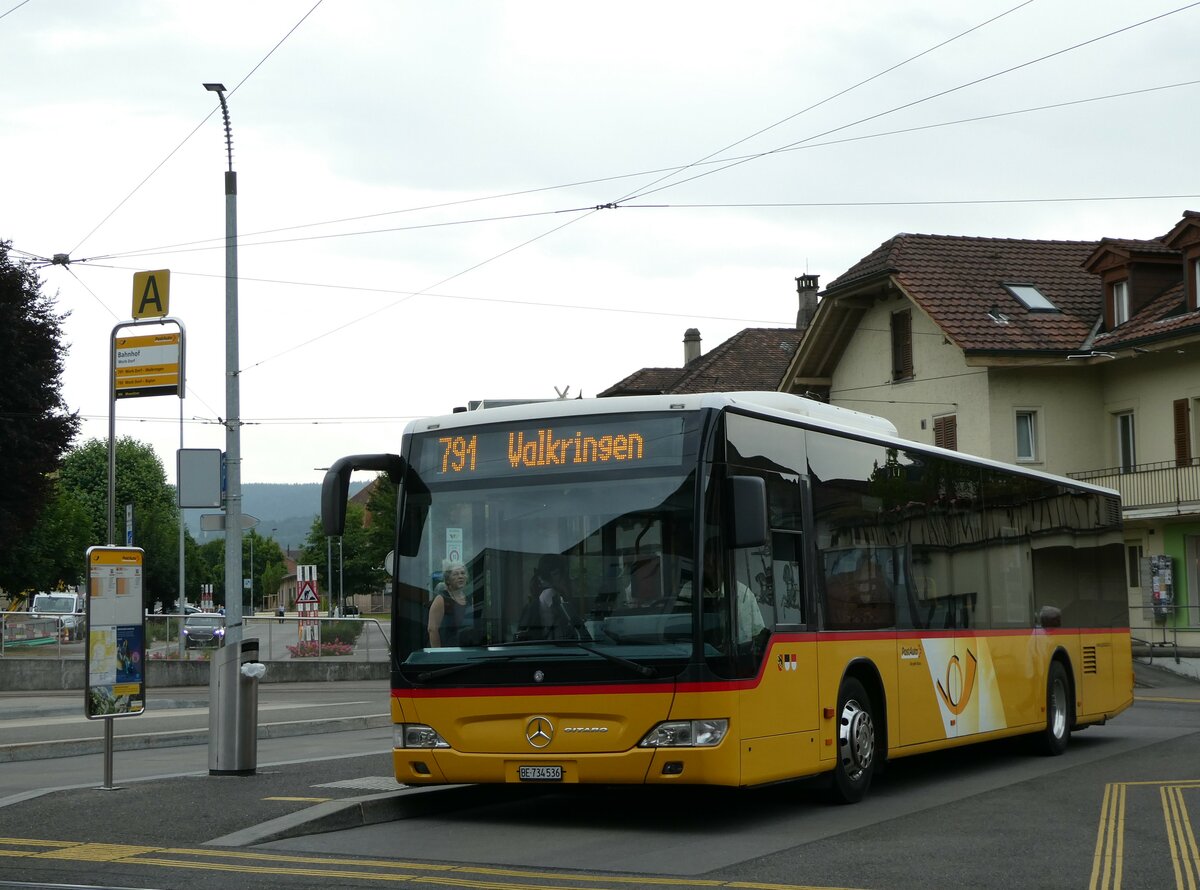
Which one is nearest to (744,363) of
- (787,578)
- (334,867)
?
(787,578)

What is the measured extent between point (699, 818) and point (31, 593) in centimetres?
5303

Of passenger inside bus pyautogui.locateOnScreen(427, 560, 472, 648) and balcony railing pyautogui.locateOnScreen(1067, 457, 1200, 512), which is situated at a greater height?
balcony railing pyautogui.locateOnScreen(1067, 457, 1200, 512)

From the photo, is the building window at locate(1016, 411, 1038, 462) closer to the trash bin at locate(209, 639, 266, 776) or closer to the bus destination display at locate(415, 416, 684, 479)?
the trash bin at locate(209, 639, 266, 776)

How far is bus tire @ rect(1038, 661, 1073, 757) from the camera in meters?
16.6

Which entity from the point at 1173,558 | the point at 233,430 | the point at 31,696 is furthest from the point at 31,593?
the point at 233,430

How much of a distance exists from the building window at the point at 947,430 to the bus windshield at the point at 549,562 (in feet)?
108

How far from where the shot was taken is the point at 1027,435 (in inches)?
1671

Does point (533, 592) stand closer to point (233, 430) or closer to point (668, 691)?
point (668, 691)

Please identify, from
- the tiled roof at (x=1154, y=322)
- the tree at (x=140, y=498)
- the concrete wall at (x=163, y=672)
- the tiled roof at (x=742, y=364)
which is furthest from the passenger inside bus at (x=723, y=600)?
the tree at (x=140, y=498)

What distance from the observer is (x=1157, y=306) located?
40.8 meters

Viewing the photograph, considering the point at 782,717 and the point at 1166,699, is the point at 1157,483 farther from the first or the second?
the point at 782,717

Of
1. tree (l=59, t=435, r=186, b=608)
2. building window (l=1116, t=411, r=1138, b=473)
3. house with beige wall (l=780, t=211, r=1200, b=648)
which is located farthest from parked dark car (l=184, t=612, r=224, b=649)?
tree (l=59, t=435, r=186, b=608)

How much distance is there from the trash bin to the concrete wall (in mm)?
23774

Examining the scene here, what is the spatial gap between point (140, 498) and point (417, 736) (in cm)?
9961
